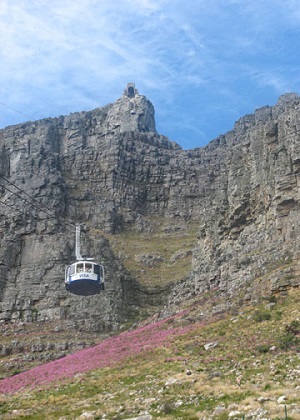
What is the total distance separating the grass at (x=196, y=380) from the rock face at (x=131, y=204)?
21.5 feet

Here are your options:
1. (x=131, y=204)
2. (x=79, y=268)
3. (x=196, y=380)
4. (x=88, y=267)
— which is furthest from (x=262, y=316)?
(x=131, y=204)

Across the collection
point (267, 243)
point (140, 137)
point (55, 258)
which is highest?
point (140, 137)

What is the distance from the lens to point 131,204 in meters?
105

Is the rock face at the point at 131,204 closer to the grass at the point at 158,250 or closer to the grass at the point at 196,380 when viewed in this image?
the grass at the point at 158,250

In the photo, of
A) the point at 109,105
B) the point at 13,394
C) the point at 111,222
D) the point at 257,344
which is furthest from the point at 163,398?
the point at 109,105

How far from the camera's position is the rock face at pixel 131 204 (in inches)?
2231

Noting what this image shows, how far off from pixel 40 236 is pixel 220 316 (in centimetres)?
4310

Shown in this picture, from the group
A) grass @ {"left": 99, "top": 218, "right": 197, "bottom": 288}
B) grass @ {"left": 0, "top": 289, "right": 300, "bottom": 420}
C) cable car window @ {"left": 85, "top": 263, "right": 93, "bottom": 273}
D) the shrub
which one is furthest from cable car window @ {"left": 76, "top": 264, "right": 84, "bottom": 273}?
grass @ {"left": 99, "top": 218, "right": 197, "bottom": 288}

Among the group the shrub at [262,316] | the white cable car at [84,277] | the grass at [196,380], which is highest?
the white cable car at [84,277]

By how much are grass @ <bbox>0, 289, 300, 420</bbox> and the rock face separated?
→ 655 centimetres

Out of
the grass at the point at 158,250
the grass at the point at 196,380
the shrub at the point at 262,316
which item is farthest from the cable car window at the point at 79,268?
the grass at the point at 158,250

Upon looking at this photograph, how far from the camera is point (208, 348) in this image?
34656mm

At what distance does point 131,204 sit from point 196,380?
78174 millimetres

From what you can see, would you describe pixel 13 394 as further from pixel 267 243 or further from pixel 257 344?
pixel 267 243
